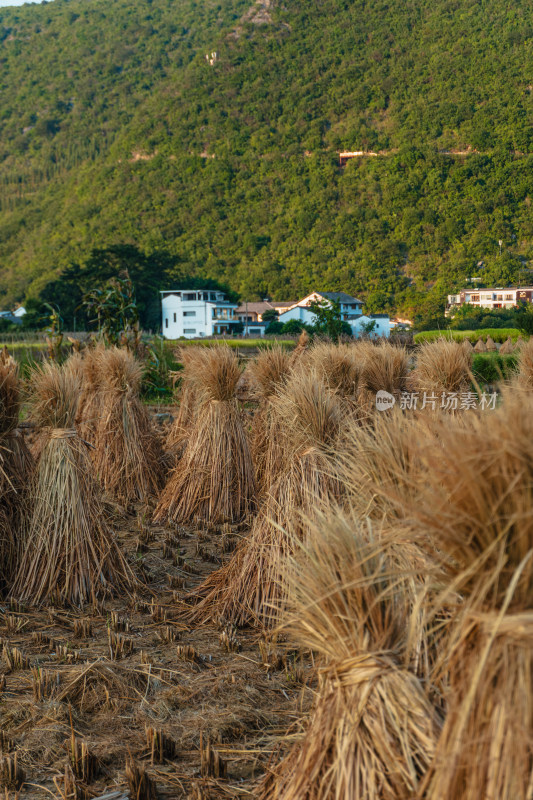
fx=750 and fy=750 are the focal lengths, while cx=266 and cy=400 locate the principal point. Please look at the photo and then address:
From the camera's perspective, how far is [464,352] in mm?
6746

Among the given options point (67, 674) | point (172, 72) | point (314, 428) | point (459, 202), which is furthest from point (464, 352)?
point (172, 72)

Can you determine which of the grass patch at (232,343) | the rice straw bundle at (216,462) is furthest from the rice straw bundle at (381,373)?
the rice straw bundle at (216,462)

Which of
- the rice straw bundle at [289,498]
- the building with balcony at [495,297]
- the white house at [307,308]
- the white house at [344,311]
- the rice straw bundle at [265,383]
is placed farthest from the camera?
the white house at [307,308]

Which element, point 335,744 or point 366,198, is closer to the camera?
point 335,744

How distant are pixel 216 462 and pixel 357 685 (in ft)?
15.1

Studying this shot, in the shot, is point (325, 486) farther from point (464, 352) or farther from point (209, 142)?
point (209, 142)

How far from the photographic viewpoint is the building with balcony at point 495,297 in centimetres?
4702

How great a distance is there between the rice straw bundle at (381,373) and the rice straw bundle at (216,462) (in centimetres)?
112

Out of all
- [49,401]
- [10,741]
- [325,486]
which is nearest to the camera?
[10,741]

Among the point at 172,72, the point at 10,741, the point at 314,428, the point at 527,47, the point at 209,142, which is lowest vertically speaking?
the point at 10,741

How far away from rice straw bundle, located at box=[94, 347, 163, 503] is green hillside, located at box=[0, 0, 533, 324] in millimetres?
37539

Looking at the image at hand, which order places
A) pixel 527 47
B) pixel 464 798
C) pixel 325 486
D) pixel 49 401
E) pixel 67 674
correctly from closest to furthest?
pixel 464 798 < pixel 67 674 < pixel 325 486 < pixel 49 401 < pixel 527 47

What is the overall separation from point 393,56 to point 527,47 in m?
14.5

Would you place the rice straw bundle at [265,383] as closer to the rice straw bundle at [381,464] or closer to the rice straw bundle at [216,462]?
the rice straw bundle at [216,462]
